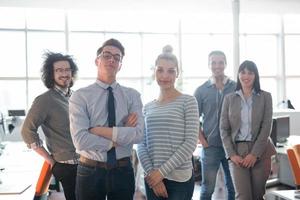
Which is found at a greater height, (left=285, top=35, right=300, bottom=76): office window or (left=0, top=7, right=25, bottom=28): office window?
(left=0, top=7, right=25, bottom=28): office window

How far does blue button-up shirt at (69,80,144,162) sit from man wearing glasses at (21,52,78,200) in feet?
1.79

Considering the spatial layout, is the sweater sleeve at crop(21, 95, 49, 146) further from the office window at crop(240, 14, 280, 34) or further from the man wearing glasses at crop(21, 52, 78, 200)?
the office window at crop(240, 14, 280, 34)

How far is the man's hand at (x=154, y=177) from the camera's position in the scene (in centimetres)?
209

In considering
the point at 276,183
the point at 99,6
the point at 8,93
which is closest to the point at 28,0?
the point at 99,6

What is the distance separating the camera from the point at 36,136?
2609mm

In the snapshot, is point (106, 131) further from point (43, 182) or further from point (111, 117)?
point (43, 182)

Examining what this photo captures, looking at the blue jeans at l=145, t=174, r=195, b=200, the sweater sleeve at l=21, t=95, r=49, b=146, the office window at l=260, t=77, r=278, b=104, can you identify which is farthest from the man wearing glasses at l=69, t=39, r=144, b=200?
the office window at l=260, t=77, r=278, b=104

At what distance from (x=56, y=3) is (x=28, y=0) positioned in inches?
21.2

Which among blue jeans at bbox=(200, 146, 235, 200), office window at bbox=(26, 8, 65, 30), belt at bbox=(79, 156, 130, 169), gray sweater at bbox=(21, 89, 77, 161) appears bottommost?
blue jeans at bbox=(200, 146, 235, 200)

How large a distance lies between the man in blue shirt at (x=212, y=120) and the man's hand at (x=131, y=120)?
136 cm

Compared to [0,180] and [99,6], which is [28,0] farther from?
[0,180]

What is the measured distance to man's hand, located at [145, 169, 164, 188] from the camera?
6.86ft

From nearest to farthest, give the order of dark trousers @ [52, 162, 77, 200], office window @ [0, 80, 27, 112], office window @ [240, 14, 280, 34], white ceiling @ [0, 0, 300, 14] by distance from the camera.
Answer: dark trousers @ [52, 162, 77, 200]
white ceiling @ [0, 0, 300, 14]
office window @ [0, 80, 27, 112]
office window @ [240, 14, 280, 34]

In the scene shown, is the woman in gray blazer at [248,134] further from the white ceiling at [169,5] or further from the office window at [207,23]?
the office window at [207,23]
